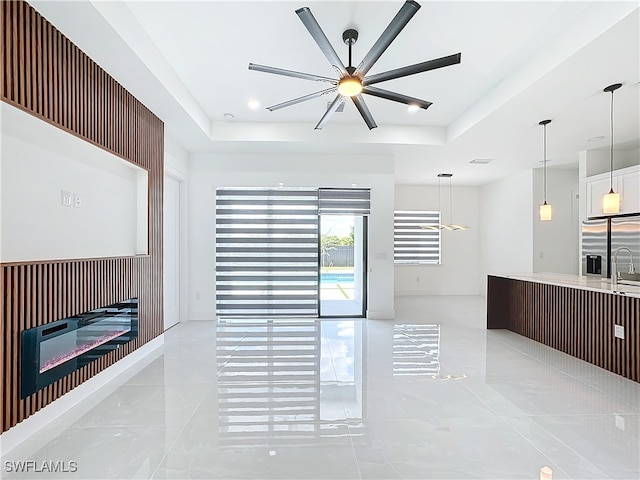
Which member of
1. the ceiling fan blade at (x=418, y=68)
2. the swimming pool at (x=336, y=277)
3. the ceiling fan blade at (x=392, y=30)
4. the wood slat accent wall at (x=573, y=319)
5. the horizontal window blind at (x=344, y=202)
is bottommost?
the wood slat accent wall at (x=573, y=319)

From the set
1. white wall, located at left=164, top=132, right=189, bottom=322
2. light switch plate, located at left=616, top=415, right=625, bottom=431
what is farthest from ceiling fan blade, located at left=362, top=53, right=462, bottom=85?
white wall, located at left=164, top=132, right=189, bottom=322

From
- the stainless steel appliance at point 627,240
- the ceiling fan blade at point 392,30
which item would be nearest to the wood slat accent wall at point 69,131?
the ceiling fan blade at point 392,30

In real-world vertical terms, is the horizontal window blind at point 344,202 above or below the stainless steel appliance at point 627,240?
above

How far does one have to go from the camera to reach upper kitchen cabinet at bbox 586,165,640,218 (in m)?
5.34

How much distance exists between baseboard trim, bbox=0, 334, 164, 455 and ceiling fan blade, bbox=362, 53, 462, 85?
11.7ft

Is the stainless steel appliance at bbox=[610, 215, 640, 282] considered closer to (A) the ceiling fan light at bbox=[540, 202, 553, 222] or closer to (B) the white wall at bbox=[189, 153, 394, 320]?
(A) the ceiling fan light at bbox=[540, 202, 553, 222]

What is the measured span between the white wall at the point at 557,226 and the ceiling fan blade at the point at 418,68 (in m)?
5.98

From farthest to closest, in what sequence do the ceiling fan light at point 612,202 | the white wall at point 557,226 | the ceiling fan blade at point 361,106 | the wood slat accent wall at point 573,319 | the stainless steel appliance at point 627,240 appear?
the white wall at point 557,226, the stainless steel appliance at point 627,240, the ceiling fan light at point 612,202, the wood slat accent wall at point 573,319, the ceiling fan blade at point 361,106

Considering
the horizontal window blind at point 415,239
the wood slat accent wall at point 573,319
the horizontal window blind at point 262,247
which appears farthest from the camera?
the horizontal window blind at point 415,239

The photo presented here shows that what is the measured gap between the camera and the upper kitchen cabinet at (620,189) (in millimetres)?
5344

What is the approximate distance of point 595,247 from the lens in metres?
6.12

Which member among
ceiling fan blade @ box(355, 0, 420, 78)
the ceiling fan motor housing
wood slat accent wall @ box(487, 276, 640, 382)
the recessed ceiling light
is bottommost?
wood slat accent wall @ box(487, 276, 640, 382)

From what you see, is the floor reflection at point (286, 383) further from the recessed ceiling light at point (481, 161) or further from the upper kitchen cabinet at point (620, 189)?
the upper kitchen cabinet at point (620, 189)

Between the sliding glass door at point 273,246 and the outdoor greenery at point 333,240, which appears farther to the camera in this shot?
the outdoor greenery at point 333,240
